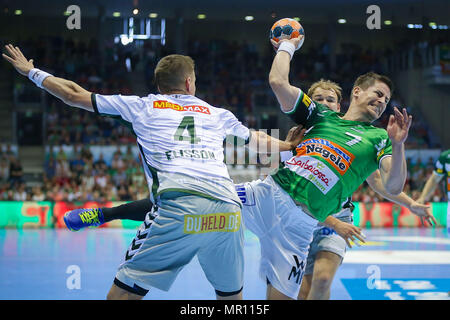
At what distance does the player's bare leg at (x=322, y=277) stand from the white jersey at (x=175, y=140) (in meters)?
1.47

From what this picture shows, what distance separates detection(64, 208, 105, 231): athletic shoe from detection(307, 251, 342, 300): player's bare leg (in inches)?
79.5

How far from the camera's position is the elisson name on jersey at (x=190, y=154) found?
3.95m

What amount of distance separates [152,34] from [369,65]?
9912 mm

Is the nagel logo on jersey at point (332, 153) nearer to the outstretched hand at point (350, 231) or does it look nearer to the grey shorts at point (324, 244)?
the outstretched hand at point (350, 231)

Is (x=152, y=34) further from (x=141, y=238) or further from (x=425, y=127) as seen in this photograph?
(x=141, y=238)

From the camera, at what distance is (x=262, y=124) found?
23.0 m

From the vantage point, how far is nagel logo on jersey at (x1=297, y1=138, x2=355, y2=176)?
15.1ft

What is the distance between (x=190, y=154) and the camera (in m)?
3.98

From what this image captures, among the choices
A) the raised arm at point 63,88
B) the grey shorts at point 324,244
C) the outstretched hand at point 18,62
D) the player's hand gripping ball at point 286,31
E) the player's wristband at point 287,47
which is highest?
the player's hand gripping ball at point 286,31

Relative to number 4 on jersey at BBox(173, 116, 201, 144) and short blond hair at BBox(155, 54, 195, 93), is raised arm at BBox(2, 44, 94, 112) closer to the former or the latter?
short blond hair at BBox(155, 54, 195, 93)

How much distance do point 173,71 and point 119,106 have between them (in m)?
0.46

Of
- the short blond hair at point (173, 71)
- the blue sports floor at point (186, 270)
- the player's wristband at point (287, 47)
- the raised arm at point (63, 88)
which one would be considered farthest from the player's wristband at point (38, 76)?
the blue sports floor at point (186, 270)

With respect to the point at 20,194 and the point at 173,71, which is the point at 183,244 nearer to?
the point at 173,71
